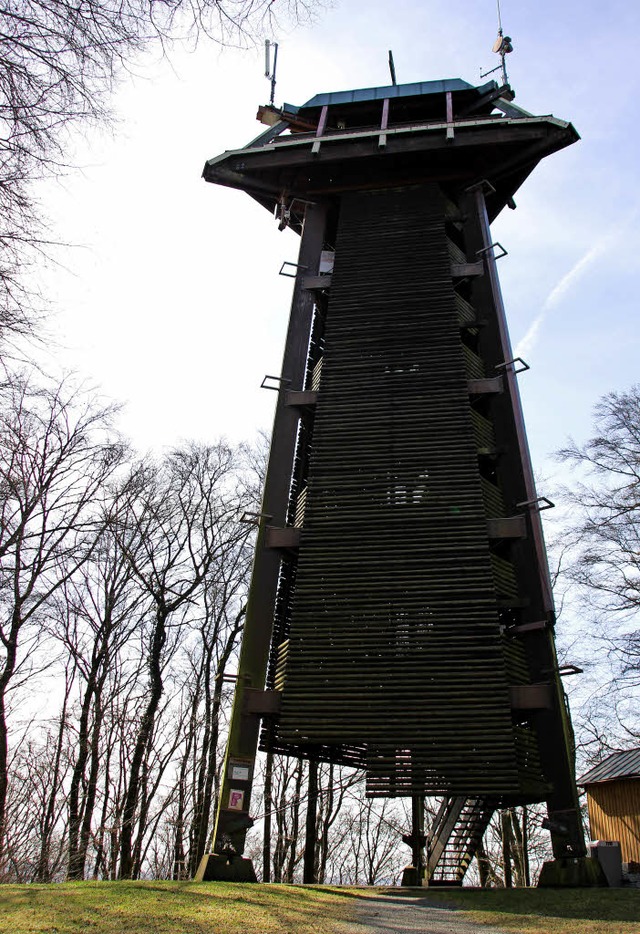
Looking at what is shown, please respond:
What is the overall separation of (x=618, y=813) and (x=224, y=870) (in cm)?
1132

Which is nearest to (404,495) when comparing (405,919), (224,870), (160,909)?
(224,870)

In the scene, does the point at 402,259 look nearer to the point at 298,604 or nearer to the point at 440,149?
the point at 440,149

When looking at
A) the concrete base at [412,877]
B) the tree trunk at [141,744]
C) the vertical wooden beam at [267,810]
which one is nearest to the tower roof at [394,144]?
the tree trunk at [141,744]

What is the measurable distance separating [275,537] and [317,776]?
8911 millimetres

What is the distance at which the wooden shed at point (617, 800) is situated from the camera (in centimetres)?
1731

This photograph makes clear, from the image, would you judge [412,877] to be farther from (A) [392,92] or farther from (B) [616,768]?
(A) [392,92]

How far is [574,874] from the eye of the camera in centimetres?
1026

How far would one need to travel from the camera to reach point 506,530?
40.7 ft

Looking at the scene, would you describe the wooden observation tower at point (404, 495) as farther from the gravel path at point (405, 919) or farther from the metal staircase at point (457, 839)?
the gravel path at point (405, 919)

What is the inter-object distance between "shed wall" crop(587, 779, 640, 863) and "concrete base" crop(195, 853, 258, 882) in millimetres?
10360

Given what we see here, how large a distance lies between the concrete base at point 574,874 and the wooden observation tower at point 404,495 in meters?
0.09

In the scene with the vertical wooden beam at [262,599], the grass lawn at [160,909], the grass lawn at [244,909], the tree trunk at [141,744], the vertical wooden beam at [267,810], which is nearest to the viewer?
the grass lawn at [160,909]

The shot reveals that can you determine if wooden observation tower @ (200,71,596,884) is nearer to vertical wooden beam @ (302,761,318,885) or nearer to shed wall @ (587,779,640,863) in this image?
vertical wooden beam @ (302,761,318,885)

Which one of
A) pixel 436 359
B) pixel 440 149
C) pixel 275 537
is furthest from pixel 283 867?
pixel 440 149
